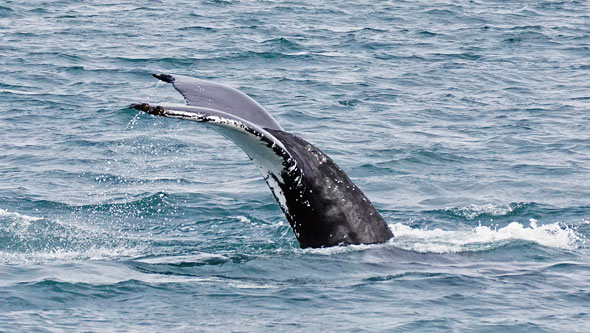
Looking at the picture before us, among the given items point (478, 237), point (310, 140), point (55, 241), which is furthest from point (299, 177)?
point (310, 140)

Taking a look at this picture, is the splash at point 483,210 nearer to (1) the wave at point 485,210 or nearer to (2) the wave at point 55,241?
(1) the wave at point 485,210

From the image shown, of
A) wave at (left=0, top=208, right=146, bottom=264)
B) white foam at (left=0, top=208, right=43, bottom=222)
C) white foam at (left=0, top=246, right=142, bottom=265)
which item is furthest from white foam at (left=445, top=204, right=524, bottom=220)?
white foam at (left=0, top=208, right=43, bottom=222)

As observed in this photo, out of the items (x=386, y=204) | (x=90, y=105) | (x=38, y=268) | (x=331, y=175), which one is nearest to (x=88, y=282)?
(x=38, y=268)

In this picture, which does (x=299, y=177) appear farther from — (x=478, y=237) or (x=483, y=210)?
(x=483, y=210)

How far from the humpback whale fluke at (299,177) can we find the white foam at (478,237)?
818 mm

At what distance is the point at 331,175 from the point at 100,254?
8.99ft

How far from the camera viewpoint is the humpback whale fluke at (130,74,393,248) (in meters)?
7.95

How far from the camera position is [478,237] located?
10.3 meters

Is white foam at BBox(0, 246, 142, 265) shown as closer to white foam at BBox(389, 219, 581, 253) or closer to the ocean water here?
the ocean water

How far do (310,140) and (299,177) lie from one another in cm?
809

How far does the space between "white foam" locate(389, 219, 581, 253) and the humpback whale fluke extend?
82 cm

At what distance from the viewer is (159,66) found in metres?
22.0

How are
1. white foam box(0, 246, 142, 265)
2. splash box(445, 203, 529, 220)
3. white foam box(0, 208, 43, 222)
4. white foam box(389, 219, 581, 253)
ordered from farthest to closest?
splash box(445, 203, 529, 220), white foam box(0, 208, 43, 222), white foam box(0, 246, 142, 265), white foam box(389, 219, 581, 253)

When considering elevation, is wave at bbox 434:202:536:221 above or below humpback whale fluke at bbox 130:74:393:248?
below
